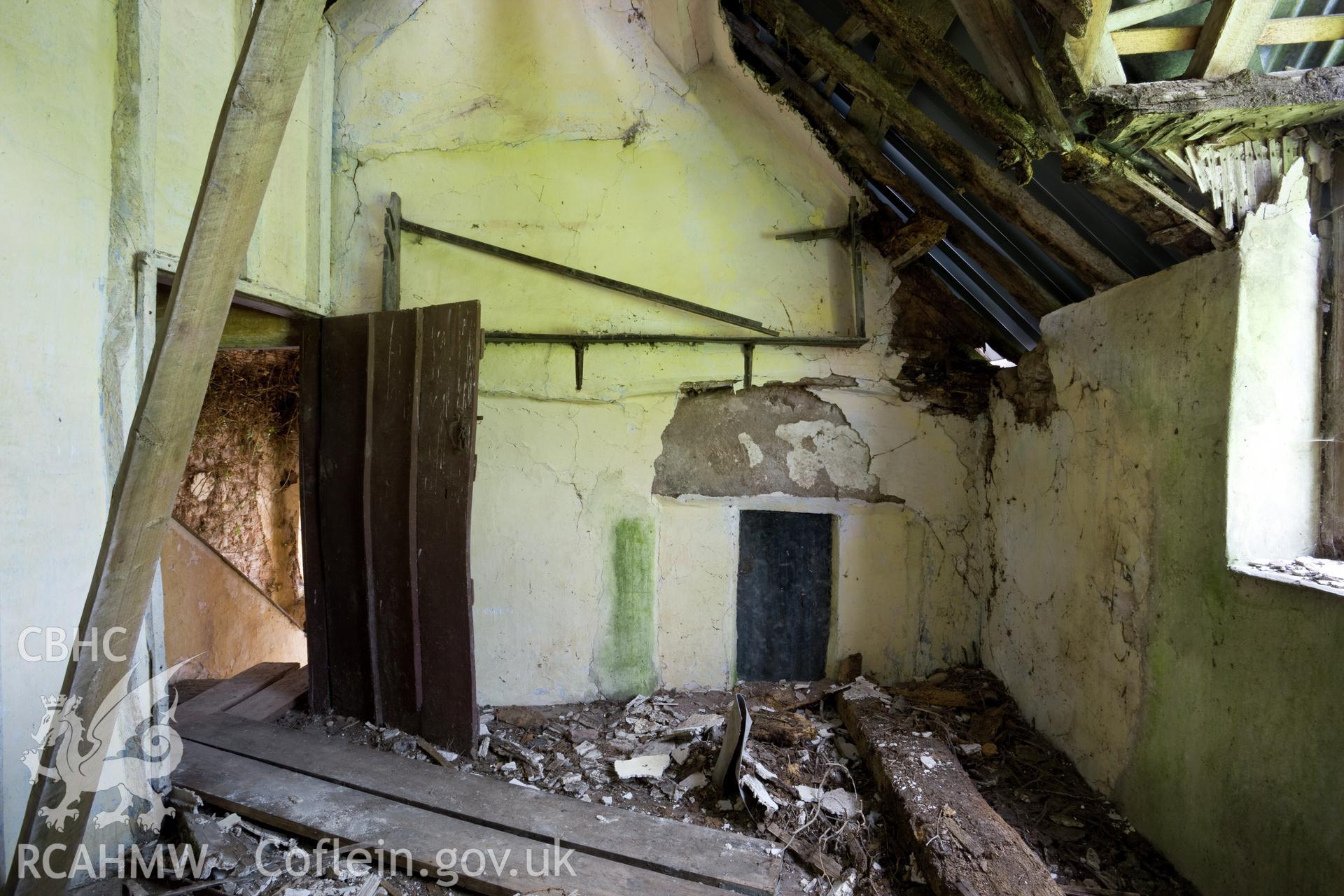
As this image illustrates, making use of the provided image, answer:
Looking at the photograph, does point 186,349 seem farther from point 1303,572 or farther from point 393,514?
point 1303,572

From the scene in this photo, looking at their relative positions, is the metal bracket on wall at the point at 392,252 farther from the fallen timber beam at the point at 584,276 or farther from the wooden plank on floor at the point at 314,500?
the wooden plank on floor at the point at 314,500

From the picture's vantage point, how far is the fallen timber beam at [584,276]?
3236mm

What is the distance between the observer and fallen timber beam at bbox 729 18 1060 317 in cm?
280

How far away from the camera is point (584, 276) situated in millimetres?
3242

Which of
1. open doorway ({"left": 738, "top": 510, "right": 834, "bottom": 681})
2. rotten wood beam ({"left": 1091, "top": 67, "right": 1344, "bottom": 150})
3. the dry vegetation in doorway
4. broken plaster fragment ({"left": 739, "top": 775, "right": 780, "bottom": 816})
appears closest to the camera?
rotten wood beam ({"left": 1091, "top": 67, "right": 1344, "bottom": 150})

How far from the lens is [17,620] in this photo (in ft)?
5.27

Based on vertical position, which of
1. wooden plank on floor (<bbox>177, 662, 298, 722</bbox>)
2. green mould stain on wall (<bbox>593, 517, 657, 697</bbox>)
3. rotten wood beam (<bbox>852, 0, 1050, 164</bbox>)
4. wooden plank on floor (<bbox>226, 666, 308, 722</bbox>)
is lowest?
wooden plank on floor (<bbox>226, 666, 308, 722</bbox>)

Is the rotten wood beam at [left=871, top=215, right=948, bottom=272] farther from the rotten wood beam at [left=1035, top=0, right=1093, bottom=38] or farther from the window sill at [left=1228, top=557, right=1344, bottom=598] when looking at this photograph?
the window sill at [left=1228, top=557, right=1344, bottom=598]

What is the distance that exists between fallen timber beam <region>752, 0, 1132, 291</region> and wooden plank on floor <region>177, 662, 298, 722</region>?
399cm

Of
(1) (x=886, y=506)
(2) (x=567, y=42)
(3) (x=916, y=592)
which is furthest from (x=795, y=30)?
(3) (x=916, y=592)

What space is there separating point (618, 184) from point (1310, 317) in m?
2.89

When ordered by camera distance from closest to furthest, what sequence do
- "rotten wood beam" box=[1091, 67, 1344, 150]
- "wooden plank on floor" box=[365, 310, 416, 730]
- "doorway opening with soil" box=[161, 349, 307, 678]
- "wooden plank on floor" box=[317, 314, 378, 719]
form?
"rotten wood beam" box=[1091, 67, 1344, 150] → "wooden plank on floor" box=[365, 310, 416, 730] → "wooden plank on floor" box=[317, 314, 378, 719] → "doorway opening with soil" box=[161, 349, 307, 678]

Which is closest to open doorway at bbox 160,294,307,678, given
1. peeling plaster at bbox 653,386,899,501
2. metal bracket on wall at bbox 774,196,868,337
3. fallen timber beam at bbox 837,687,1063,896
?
peeling plaster at bbox 653,386,899,501

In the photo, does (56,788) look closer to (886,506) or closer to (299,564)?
(886,506)
